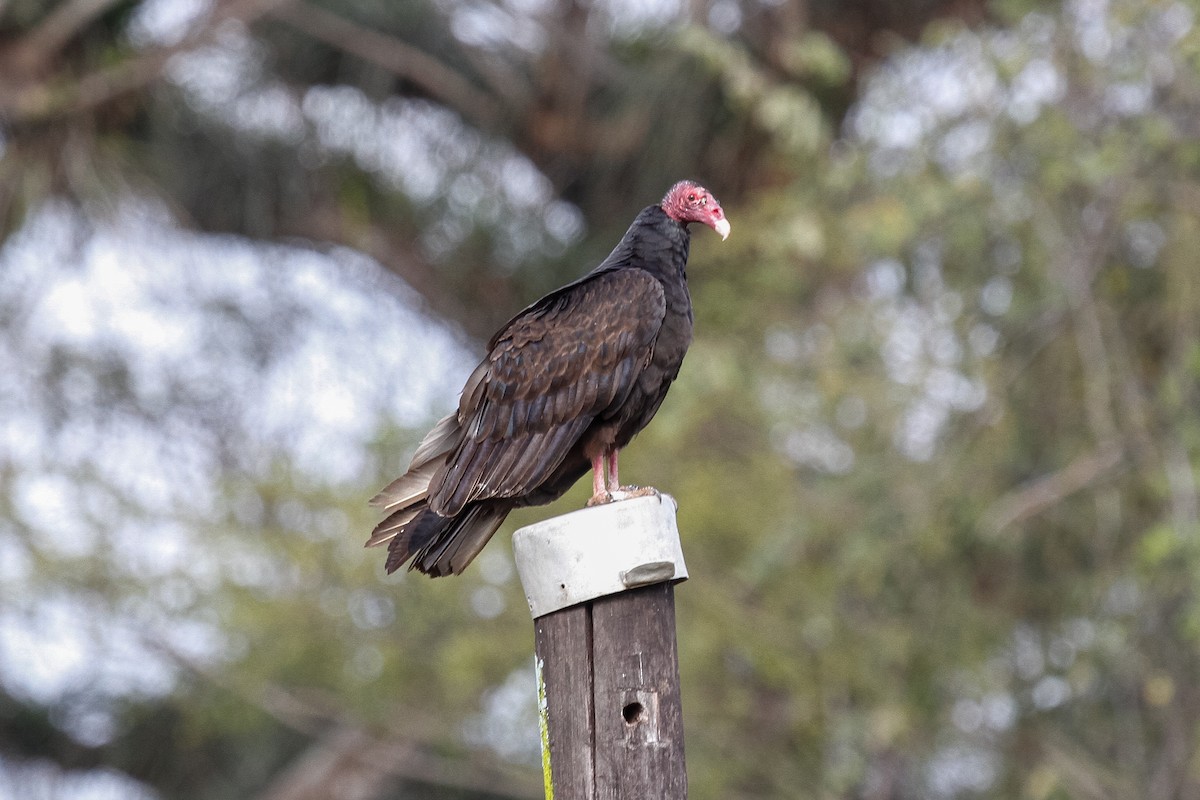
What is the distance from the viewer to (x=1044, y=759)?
6379 millimetres

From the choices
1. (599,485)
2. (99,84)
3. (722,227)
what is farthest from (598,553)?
(99,84)

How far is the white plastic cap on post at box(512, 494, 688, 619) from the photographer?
8.55 feet

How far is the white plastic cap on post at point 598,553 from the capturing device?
2.61 meters

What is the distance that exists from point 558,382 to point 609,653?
754 mm

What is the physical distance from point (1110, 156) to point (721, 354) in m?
1.44

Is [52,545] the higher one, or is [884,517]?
[52,545]

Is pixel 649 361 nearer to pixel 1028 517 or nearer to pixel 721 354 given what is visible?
pixel 721 354

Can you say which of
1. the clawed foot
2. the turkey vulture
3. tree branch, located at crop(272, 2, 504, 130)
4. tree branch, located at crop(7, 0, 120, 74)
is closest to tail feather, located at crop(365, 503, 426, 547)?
the turkey vulture

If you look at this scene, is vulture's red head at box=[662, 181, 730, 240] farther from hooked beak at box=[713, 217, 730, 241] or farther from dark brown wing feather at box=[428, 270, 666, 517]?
dark brown wing feather at box=[428, 270, 666, 517]

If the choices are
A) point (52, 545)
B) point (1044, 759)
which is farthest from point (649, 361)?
point (52, 545)

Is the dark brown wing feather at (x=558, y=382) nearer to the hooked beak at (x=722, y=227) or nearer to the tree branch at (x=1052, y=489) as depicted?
the hooked beak at (x=722, y=227)

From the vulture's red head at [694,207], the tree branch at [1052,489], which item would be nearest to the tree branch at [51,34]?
the tree branch at [1052,489]

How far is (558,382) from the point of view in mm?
3219

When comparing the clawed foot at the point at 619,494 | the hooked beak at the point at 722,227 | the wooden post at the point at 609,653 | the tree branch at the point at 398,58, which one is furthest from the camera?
the tree branch at the point at 398,58
